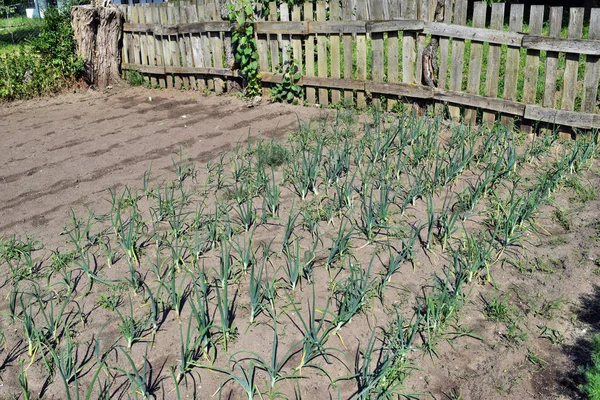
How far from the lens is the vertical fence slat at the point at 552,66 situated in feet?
19.7

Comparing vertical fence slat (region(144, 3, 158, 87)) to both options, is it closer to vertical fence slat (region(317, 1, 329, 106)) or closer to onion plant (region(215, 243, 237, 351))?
vertical fence slat (region(317, 1, 329, 106))

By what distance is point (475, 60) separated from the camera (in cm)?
666

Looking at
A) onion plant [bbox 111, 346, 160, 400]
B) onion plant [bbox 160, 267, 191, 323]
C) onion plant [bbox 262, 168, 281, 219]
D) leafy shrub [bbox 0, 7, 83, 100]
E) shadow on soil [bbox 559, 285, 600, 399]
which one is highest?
leafy shrub [bbox 0, 7, 83, 100]

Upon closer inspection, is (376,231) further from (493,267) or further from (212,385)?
(212,385)

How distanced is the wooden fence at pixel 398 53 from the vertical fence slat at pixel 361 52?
0.01 metres

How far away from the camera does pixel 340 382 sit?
3164mm

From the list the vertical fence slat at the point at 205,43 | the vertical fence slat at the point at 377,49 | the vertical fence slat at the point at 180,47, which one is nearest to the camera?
the vertical fence slat at the point at 377,49

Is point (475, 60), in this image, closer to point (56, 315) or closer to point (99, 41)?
point (56, 315)

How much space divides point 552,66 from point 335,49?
8.52ft

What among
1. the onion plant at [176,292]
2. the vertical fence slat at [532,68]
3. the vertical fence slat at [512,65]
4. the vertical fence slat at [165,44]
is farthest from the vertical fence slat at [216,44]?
the onion plant at [176,292]

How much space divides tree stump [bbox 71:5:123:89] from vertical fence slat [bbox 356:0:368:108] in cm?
454

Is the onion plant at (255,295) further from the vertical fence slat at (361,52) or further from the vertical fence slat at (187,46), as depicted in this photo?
the vertical fence slat at (187,46)

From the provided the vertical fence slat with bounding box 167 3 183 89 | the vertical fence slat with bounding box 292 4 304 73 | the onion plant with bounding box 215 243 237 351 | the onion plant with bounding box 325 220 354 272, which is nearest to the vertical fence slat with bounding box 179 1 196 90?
the vertical fence slat with bounding box 167 3 183 89

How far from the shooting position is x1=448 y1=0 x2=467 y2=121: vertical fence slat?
6.61 m
